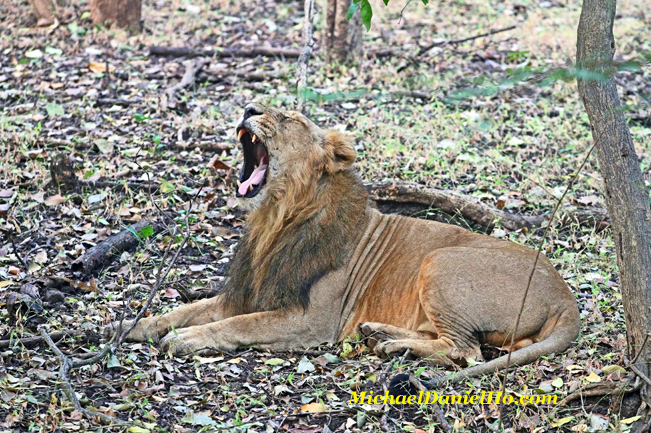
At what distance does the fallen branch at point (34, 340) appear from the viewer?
442 cm

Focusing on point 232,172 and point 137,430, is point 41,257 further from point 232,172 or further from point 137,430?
point 137,430

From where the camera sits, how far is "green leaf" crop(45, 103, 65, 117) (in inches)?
335

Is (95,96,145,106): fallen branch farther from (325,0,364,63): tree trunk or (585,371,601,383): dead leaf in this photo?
(585,371,601,383): dead leaf

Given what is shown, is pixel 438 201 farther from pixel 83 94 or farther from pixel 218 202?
pixel 83 94

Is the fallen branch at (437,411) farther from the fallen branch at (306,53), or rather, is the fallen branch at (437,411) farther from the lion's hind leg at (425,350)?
the fallen branch at (306,53)

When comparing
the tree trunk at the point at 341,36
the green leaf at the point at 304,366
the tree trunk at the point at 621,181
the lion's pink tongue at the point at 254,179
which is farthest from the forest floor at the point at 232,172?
the lion's pink tongue at the point at 254,179

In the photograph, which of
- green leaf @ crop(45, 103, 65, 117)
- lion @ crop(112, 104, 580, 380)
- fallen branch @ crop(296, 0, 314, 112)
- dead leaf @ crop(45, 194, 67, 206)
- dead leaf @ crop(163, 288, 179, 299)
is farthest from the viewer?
green leaf @ crop(45, 103, 65, 117)

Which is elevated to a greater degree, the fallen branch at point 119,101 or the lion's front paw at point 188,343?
the fallen branch at point 119,101

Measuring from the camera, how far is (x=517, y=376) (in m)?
4.29

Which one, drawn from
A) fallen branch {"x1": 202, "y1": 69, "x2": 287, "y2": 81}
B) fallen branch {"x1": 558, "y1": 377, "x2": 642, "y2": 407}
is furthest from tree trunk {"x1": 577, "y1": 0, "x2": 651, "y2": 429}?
fallen branch {"x1": 202, "y1": 69, "x2": 287, "y2": 81}

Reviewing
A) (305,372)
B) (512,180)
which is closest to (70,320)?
(305,372)

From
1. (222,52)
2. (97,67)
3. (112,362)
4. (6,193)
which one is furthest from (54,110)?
(112,362)

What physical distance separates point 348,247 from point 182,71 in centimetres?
526

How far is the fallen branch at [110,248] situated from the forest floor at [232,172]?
0.06m
